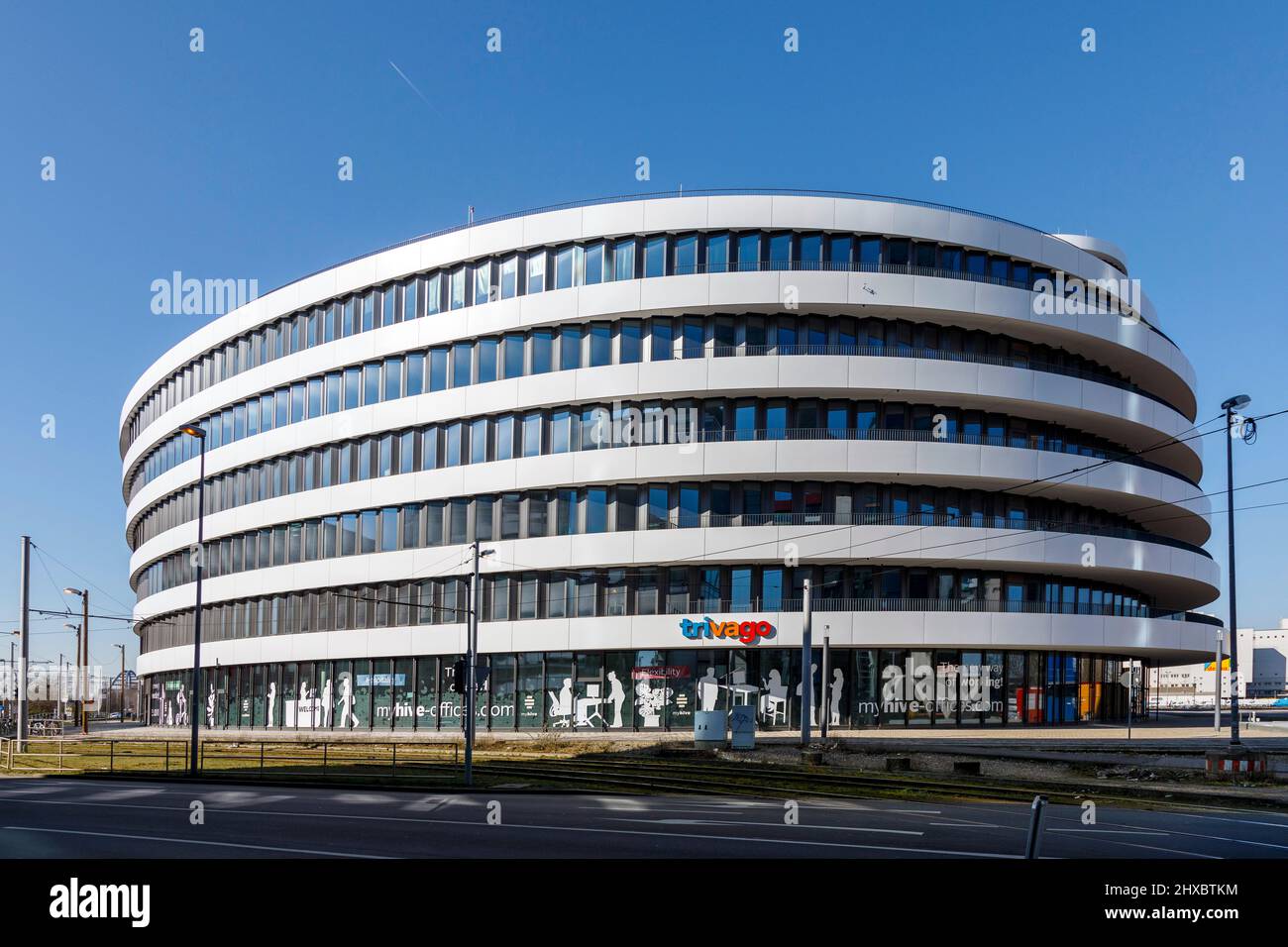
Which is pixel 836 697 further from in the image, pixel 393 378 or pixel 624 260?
pixel 393 378

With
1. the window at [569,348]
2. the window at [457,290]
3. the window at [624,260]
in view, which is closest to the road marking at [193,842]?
the window at [569,348]

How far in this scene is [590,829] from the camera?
58.9ft

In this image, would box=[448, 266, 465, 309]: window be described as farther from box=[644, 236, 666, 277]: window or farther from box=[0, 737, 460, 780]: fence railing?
box=[0, 737, 460, 780]: fence railing

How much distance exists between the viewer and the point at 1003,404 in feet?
164

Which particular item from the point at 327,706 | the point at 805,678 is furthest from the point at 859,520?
the point at 327,706

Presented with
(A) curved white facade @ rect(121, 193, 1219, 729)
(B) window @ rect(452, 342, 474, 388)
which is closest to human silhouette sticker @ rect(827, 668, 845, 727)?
(A) curved white facade @ rect(121, 193, 1219, 729)

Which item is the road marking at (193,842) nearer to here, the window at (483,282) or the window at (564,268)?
the window at (564,268)

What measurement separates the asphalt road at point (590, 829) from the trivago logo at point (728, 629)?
881 inches

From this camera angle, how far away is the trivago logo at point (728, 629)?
46.9m

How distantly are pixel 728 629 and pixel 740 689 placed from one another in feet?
8.79

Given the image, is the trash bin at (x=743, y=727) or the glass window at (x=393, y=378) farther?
the glass window at (x=393, y=378)

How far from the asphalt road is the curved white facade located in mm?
23253

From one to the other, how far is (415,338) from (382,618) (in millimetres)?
14311
